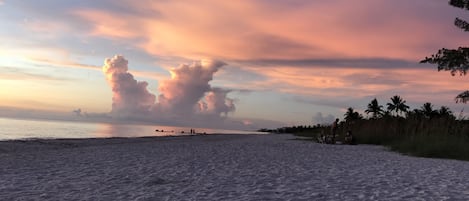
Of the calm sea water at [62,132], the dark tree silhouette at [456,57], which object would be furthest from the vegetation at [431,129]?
the calm sea water at [62,132]

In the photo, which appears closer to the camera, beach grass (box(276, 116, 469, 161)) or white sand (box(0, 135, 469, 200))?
white sand (box(0, 135, 469, 200))

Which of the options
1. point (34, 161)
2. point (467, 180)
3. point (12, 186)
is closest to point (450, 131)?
point (467, 180)

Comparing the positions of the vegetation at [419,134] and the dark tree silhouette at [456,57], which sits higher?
the dark tree silhouette at [456,57]

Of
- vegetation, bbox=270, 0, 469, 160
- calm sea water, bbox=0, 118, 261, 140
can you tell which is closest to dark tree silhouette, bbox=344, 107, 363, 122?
vegetation, bbox=270, 0, 469, 160

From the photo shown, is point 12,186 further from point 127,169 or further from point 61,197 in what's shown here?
point 127,169

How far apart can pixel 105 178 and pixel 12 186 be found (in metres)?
1.93

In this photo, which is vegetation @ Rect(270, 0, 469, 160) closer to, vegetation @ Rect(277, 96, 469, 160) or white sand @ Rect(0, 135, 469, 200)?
vegetation @ Rect(277, 96, 469, 160)

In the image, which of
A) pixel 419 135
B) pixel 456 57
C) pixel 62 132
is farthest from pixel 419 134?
pixel 62 132

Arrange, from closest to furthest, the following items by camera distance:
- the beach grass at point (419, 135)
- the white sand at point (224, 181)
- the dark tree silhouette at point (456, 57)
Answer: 1. the white sand at point (224, 181)
2. the beach grass at point (419, 135)
3. the dark tree silhouette at point (456, 57)

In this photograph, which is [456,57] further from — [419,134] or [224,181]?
[224,181]

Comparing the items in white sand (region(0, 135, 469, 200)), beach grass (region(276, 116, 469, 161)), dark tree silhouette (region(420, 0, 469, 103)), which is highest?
dark tree silhouette (region(420, 0, 469, 103))

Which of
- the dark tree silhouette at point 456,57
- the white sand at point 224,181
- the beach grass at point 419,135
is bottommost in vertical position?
the white sand at point 224,181

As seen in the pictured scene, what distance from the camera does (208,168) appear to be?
12422 millimetres

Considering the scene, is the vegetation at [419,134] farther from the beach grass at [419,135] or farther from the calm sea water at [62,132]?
the calm sea water at [62,132]
